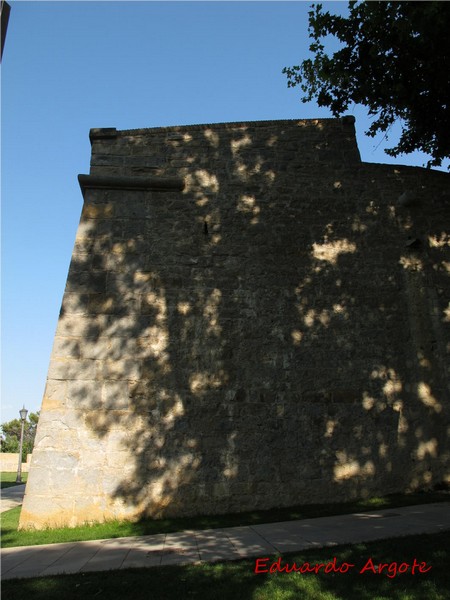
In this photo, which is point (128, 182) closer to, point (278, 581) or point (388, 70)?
point (388, 70)

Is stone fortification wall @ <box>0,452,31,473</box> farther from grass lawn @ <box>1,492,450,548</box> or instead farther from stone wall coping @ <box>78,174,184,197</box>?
stone wall coping @ <box>78,174,184,197</box>

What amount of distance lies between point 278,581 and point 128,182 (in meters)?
6.64

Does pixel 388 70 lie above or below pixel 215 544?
above

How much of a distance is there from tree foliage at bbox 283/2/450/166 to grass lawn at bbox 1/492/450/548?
20.3 ft

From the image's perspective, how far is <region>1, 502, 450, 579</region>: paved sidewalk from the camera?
14.4 feet

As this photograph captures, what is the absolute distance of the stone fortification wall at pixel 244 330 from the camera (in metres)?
6.81

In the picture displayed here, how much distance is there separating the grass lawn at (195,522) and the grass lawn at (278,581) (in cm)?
185

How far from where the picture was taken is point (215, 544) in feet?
16.1

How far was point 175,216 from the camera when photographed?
8133mm

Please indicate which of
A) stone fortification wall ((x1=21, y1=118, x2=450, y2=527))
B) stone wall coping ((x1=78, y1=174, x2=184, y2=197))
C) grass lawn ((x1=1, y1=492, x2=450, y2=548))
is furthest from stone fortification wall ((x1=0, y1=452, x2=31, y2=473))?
stone wall coping ((x1=78, y1=174, x2=184, y2=197))

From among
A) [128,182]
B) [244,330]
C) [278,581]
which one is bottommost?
[278,581]

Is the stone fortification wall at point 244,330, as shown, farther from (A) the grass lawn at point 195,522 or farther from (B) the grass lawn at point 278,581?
(B) the grass lawn at point 278,581

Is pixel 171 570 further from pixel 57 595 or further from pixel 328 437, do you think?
pixel 328 437

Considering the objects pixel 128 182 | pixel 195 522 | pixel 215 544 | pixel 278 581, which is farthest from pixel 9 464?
pixel 278 581
